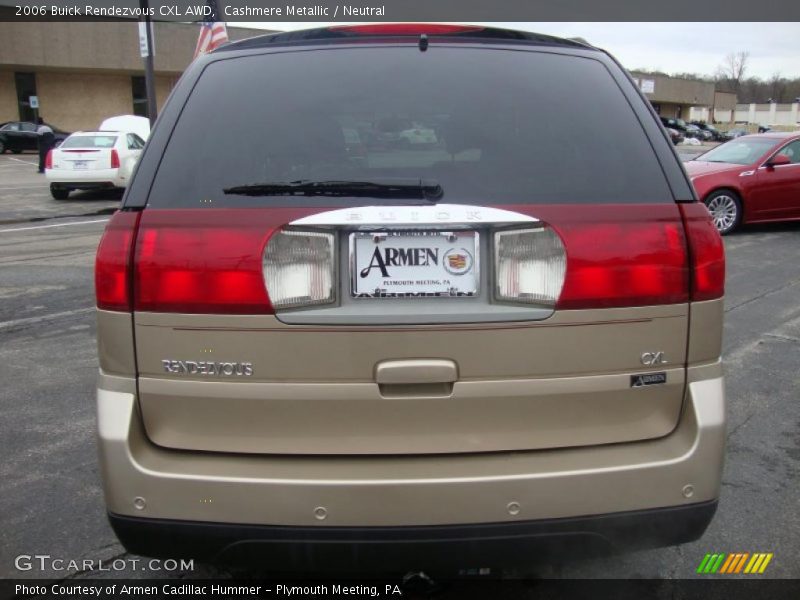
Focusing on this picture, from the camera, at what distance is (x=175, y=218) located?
6.35 feet

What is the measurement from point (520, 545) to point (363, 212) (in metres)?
1.00

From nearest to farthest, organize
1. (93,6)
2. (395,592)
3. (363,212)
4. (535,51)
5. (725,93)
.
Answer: (363,212) → (535,51) → (395,592) → (93,6) → (725,93)

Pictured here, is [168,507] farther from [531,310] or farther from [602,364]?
[602,364]

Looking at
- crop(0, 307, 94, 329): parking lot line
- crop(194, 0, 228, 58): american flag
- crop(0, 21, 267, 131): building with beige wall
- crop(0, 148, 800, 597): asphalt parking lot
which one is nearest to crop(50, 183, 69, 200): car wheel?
crop(194, 0, 228, 58): american flag

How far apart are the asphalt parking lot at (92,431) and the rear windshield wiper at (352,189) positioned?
110cm

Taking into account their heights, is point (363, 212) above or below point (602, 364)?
above

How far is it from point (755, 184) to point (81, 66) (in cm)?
3803

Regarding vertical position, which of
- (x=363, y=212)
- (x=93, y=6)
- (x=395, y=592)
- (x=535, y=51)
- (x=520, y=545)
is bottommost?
(x=395, y=592)

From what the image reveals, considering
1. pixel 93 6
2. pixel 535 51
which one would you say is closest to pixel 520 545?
pixel 535 51

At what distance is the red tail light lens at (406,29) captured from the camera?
236cm

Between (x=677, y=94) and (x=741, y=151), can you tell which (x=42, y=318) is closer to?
(x=741, y=151)

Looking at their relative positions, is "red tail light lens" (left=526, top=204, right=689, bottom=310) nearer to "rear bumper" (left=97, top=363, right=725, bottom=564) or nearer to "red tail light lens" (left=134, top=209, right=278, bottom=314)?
"rear bumper" (left=97, top=363, right=725, bottom=564)

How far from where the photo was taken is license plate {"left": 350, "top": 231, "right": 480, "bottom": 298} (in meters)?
1.89

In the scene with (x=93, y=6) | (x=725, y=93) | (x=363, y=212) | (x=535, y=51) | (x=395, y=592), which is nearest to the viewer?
(x=363, y=212)
